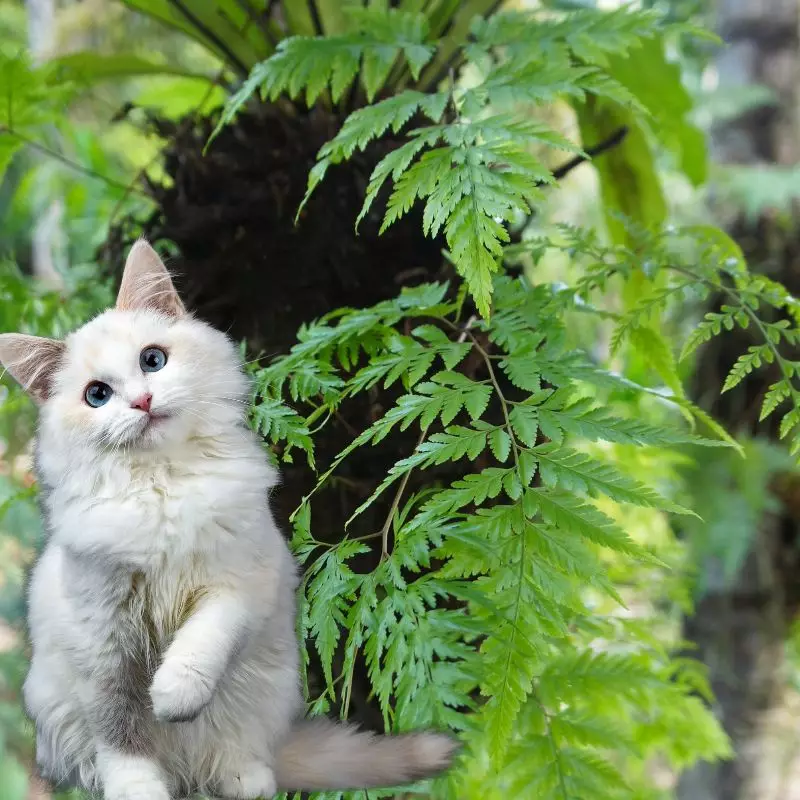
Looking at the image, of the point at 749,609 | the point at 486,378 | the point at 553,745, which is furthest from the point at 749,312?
the point at 749,609

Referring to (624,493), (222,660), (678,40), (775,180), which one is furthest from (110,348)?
(678,40)

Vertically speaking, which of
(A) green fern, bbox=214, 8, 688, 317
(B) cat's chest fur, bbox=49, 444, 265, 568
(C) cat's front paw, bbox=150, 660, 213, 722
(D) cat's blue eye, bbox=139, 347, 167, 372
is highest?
(A) green fern, bbox=214, 8, 688, 317

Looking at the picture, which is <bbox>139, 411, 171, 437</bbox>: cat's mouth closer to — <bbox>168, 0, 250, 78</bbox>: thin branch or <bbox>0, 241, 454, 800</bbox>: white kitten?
<bbox>0, 241, 454, 800</bbox>: white kitten

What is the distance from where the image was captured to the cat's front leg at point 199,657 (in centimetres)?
35

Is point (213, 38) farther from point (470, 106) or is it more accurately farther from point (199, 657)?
point (199, 657)

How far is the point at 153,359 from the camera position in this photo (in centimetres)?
41

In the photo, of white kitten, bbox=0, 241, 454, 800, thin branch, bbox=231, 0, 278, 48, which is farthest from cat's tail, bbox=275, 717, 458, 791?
thin branch, bbox=231, 0, 278, 48

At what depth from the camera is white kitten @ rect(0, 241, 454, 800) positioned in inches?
14.9

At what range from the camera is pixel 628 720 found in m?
0.79

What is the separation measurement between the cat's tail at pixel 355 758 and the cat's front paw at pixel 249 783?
1 centimetres

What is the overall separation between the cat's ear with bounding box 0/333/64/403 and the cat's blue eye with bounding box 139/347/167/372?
0.04 meters

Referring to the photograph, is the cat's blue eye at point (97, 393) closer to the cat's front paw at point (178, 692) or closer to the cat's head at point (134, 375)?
the cat's head at point (134, 375)

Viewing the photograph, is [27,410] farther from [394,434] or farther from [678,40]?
[678,40]

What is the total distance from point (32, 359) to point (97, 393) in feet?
0.13
